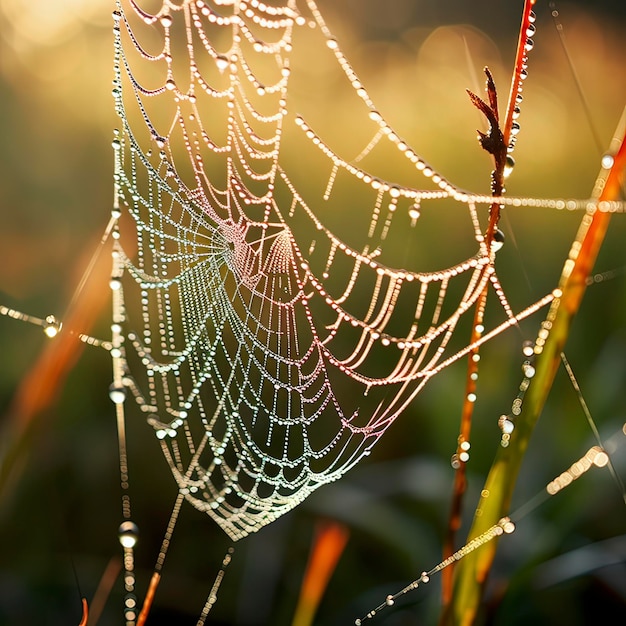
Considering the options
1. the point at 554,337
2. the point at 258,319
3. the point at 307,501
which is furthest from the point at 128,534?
the point at 258,319

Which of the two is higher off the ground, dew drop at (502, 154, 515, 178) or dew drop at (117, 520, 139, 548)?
dew drop at (502, 154, 515, 178)

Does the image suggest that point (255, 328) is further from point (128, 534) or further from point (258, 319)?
point (128, 534)

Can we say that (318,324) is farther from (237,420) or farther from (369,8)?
(369,8)

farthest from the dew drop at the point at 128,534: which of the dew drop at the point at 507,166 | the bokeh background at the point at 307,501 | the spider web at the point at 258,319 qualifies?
the dew drop at the point at 507,166

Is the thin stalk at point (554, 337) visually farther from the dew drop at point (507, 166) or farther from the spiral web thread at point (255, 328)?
the spiral web thread at point (255, 328)

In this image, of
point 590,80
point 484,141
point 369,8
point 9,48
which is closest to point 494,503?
point 484,141

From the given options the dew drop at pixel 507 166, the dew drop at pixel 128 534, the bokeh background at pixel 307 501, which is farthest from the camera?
the bokeh background at pixel 307 501

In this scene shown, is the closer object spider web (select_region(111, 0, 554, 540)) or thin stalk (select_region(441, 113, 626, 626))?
thin stalk (select_region(441, 113, 626, 626))

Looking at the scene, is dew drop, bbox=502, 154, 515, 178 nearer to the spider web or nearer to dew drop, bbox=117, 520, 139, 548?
the spider web

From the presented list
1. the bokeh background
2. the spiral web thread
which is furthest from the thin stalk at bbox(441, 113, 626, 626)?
the spiral web thread
